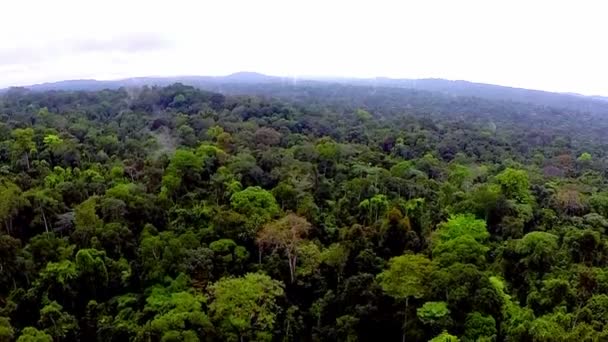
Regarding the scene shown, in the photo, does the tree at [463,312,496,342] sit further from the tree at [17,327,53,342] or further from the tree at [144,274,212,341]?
the tree at [17,327,53,342]

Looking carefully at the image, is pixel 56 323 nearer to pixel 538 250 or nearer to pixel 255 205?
pixel 255 205

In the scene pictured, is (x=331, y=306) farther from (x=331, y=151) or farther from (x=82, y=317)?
(x=331, y=151)

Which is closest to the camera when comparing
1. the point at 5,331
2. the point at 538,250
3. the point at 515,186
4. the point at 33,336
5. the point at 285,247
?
the point at 5,331

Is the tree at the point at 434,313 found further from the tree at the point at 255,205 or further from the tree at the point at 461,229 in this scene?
the tree at the point at 255,205

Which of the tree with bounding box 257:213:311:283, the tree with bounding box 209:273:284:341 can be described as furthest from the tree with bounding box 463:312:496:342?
the tree with bounding box 257:213:311:283

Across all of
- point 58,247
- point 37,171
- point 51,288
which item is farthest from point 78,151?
point 51,288

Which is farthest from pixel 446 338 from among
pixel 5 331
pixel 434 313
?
pixel 5 331
